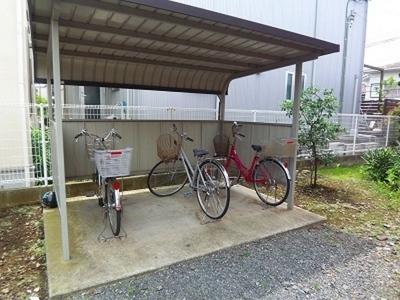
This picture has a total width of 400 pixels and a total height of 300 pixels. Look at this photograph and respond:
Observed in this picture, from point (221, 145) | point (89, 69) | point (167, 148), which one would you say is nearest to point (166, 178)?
point (167, 148)

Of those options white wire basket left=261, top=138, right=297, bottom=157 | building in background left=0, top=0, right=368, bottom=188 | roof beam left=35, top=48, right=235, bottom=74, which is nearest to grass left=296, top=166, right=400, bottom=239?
white wire basket left=261, top=138, right=297, bottom=157

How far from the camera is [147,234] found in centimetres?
295

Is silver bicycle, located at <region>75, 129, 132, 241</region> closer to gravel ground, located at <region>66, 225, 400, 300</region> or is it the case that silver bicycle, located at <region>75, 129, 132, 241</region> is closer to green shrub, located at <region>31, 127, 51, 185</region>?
gravel ground, located at <region>66, 225, 400, 300</region>

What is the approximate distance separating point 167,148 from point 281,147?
1608 mm

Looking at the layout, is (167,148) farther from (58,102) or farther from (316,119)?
(316,119)

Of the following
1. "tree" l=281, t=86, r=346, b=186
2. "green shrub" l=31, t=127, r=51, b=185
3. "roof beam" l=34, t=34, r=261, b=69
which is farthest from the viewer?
"tree" l=281, t=86, r=346, b=186

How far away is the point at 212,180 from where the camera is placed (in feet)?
11.2

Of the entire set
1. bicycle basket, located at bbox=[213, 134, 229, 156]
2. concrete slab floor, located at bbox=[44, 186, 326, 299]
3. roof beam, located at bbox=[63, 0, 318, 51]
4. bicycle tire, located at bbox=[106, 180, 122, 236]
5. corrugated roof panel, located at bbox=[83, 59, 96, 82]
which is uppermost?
roof beam, located at bbox=[63, 0, 318, 51]

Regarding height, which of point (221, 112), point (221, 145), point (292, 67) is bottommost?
point (221, 145)

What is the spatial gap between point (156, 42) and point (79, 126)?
1.69m

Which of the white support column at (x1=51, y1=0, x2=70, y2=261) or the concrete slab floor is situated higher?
the white support column at (x1=51, y1=0, x2=70, y2=261)

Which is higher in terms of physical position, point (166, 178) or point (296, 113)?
point (296, 113)

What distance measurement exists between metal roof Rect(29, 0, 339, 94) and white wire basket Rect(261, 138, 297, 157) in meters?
1.04

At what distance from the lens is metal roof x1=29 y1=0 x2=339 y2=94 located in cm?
235
